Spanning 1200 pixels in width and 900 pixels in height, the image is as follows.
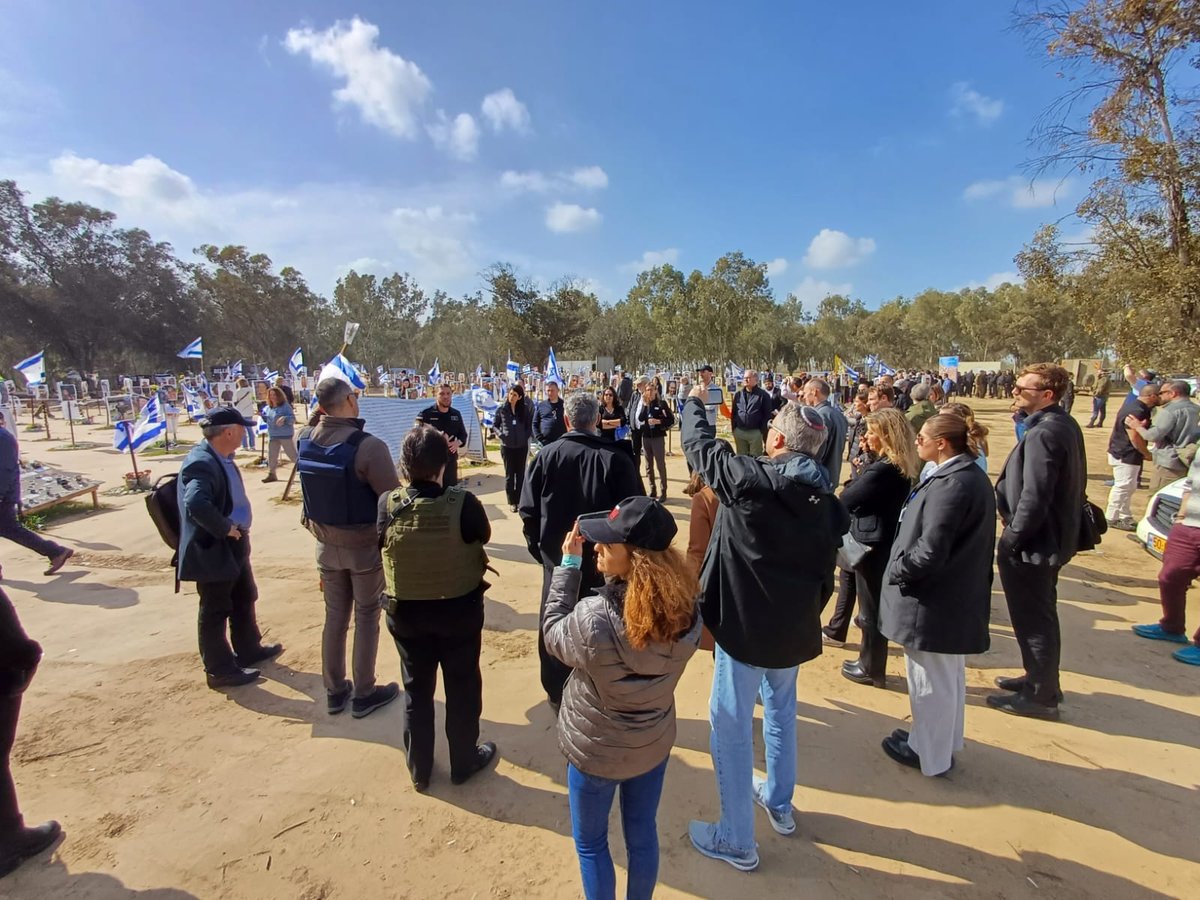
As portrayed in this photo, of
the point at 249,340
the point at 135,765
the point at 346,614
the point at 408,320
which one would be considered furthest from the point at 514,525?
the point at 408,320

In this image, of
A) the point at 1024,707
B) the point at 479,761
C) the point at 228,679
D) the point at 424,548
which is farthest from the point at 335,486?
the point at 1024,707

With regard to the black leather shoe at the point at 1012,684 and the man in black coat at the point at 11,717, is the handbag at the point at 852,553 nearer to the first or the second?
the black leather shoe at the point at 1012,684

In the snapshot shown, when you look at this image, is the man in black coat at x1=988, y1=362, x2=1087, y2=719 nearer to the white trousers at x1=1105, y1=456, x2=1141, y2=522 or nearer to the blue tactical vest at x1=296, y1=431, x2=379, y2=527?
the blue tactical vest at x1=296, y1=431, x2=379, y2=527

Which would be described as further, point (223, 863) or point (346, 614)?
point (346, 614)

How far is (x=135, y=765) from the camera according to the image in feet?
10.2

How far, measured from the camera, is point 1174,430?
6.01 metres

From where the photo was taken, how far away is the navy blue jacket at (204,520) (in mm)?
3508

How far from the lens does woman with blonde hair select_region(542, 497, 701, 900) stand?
1.64m

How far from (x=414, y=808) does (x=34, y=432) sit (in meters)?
26.5

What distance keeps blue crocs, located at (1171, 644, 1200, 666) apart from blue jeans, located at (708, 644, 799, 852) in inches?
149

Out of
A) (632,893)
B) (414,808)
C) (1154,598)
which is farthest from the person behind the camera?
(1154,598)

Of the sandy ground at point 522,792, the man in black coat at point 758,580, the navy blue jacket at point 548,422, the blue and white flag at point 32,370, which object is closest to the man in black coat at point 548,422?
the navy blue jacket at point 548,422

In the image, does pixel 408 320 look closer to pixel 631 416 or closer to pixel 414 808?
pixel 631 416

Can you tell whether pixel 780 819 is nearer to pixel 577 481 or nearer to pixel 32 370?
pixel 577 481
